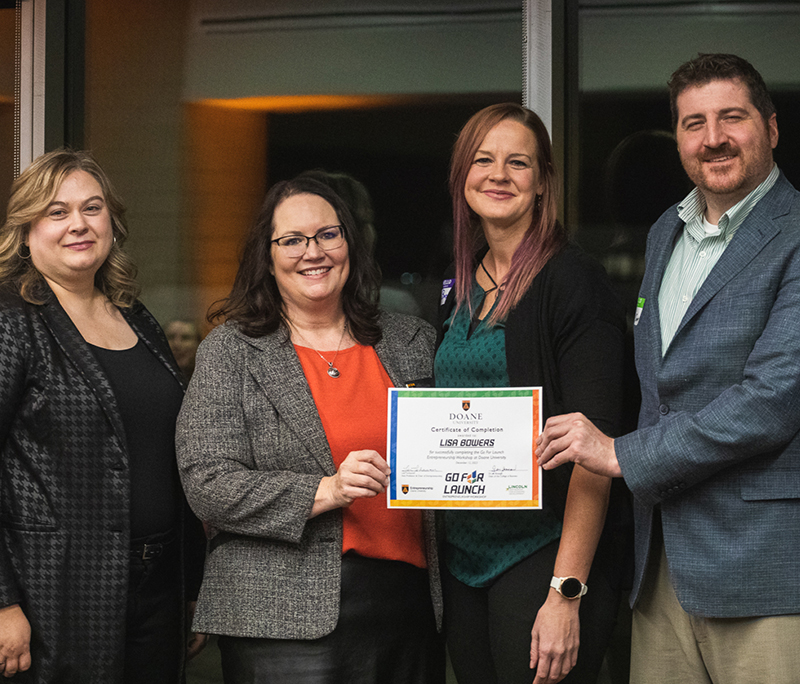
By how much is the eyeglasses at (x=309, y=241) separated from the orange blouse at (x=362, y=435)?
0.98 feet

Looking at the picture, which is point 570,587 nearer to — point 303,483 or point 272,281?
point 303,483

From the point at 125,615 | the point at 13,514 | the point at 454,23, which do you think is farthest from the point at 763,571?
the point at 454,23

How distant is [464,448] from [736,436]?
26.0 inches

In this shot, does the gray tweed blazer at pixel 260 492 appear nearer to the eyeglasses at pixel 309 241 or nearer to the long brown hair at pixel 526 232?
the eyeglasses at pixel 309 241

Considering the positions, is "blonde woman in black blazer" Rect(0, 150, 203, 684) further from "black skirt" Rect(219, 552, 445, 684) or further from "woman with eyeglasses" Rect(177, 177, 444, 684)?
"black skirt" Rect(219, 552, 445, 684)

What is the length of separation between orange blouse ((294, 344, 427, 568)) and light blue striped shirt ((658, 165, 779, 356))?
84 centimetres

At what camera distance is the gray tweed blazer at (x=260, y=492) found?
232 cm

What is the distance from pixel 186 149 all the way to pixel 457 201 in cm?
172

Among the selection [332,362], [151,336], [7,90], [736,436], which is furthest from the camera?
[7,90]

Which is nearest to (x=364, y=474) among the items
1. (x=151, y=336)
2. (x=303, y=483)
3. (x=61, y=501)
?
(x=303, y=483)

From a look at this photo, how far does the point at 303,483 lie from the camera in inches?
91.6

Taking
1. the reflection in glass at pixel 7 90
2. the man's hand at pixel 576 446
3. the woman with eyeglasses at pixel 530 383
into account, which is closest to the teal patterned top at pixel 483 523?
the woman with eyeglasses at pixel 530 383

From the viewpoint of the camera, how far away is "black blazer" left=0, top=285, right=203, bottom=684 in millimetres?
2389

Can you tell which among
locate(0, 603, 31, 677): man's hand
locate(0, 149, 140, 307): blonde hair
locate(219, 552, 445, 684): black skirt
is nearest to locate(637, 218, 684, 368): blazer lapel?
locate(219, 552, 445, 684): black skirt
